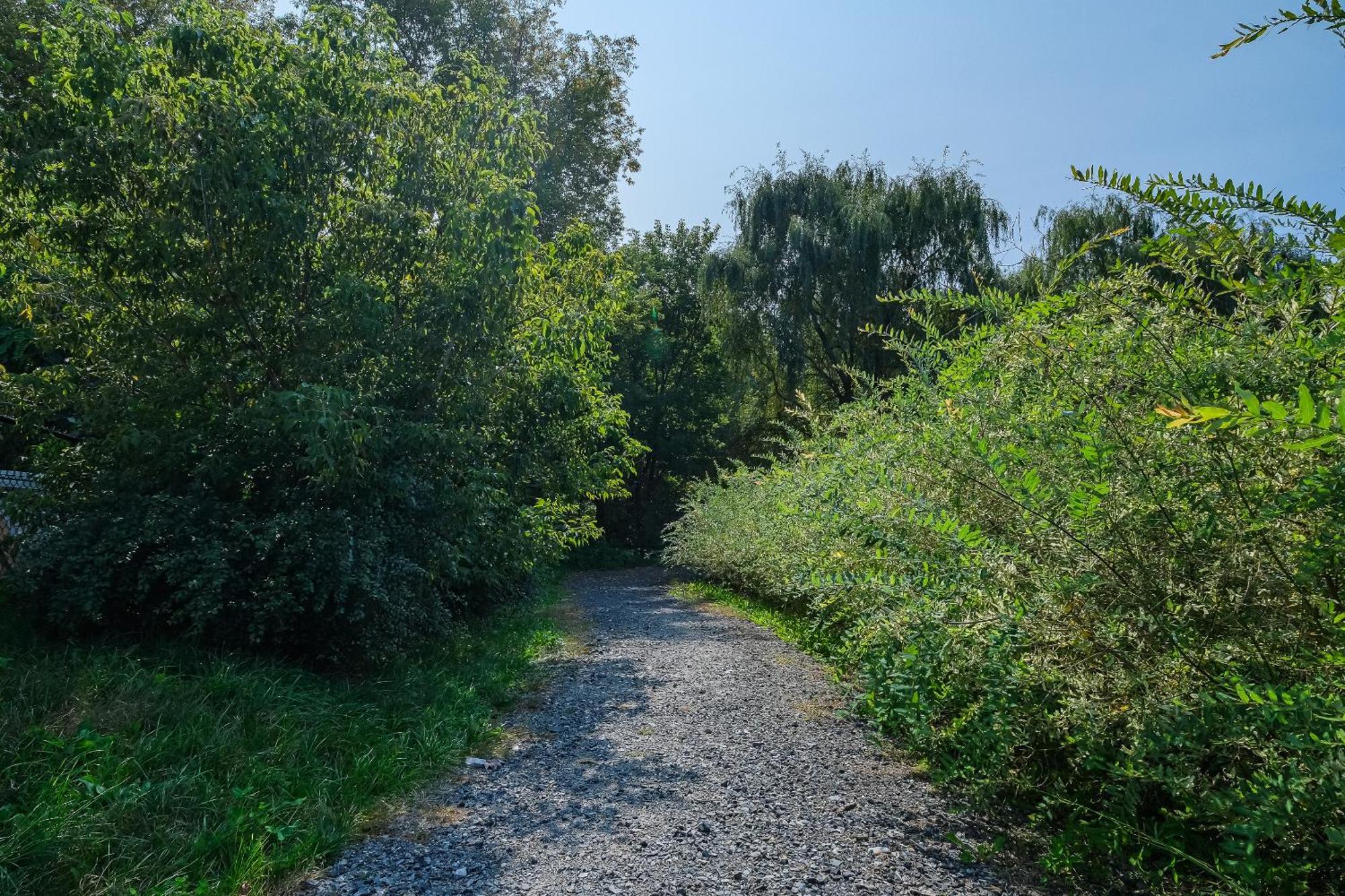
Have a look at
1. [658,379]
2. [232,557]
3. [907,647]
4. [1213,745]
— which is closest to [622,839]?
[907,647]

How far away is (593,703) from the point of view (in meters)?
5.90

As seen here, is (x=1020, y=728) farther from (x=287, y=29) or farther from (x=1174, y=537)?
(x=287, y=29)

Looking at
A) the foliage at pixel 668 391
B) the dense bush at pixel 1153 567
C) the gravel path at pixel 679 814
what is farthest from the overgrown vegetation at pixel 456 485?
the foliage at pixel 668 391

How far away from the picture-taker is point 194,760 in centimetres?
369

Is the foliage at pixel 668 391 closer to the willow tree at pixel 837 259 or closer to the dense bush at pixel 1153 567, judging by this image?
the willow tree at pixel 837 259

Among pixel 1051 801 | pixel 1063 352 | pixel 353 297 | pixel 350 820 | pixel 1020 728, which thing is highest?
pixel 353 297

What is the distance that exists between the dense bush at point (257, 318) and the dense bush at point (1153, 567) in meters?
3.50

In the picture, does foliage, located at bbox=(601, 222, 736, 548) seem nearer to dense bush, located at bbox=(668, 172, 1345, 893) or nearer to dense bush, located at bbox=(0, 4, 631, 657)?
dense bush, located at bbox=(0, 4, 631, 657)

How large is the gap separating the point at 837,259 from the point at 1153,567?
629 inches

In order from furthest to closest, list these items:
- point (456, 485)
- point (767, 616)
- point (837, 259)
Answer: point (837, 259) < point (767, 616) < point (456, 485)

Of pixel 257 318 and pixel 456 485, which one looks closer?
pixel 257 318

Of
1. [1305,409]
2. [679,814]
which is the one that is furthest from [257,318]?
[1305,409]

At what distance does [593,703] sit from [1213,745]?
14.1ft

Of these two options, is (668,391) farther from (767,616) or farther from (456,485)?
(456,485)
